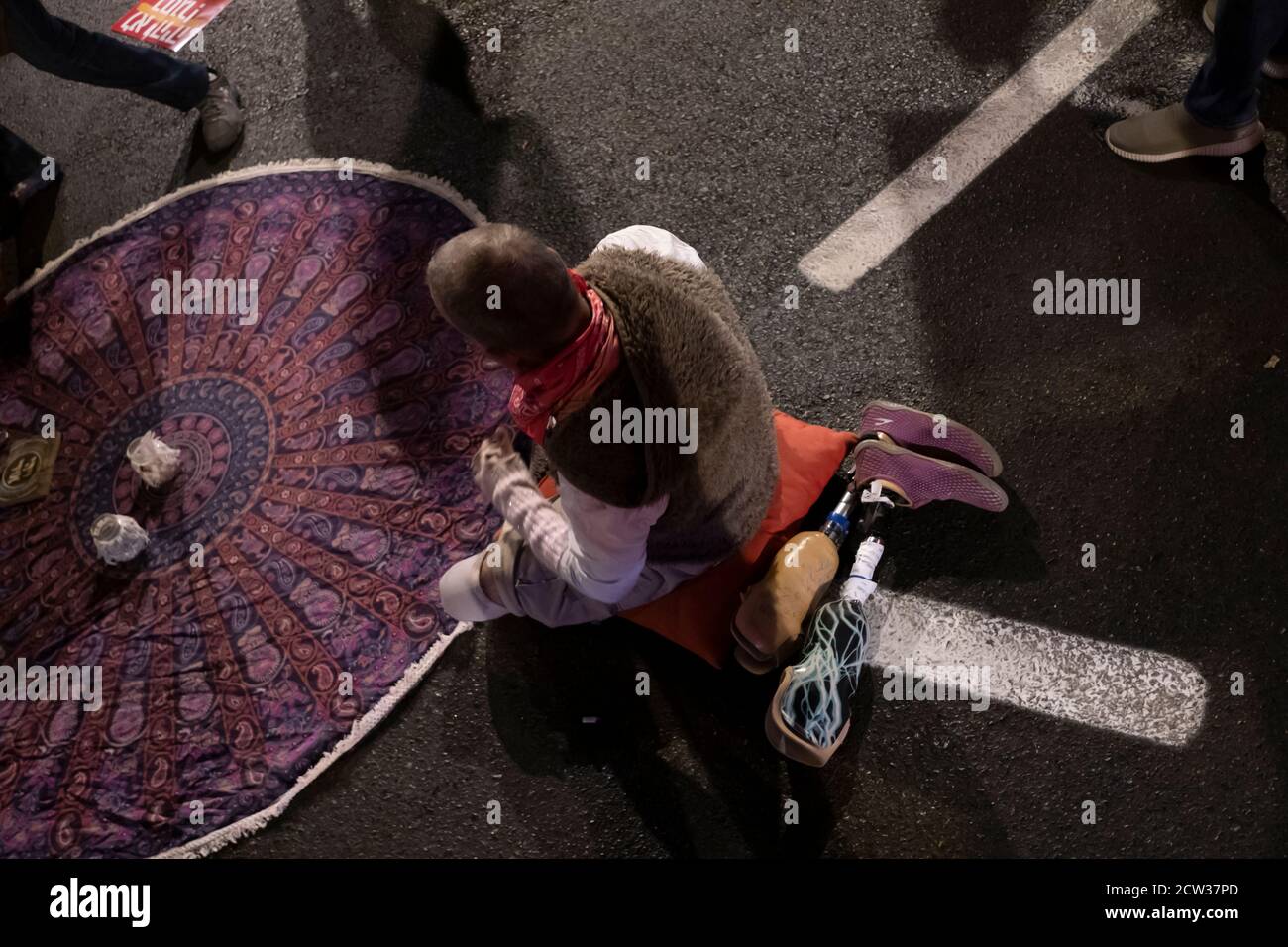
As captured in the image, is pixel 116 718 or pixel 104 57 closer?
pixel 116 718

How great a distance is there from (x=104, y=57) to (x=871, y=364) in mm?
2805

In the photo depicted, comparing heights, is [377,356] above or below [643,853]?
A: above

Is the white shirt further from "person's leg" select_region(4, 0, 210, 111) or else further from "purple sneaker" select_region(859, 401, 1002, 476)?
"person's leg" select_region(4, 0, 210, 111)

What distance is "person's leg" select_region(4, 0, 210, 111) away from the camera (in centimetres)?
312

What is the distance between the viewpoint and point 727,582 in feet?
8.19

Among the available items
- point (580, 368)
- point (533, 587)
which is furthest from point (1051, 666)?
point (580, 368)

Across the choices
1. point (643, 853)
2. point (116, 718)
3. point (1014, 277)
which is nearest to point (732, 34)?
point (1014, 277)

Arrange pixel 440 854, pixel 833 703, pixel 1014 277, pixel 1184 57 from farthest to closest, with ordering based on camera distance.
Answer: pixel 1184 57, pixel 1014 277, pixel 440 854, pixel 833 703

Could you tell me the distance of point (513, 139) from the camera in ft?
11.1

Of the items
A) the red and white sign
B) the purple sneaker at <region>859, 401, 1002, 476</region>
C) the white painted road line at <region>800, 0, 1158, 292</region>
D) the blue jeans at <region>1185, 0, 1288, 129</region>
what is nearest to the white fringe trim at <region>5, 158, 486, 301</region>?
the red and white sign

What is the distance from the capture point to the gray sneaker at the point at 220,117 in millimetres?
3543

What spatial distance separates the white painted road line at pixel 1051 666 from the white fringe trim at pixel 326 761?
1.21 metres

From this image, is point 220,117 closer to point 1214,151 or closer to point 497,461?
point 497,461
